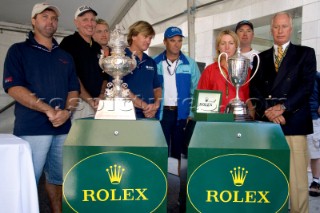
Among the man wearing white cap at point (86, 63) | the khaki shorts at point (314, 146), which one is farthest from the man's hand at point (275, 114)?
the khaki shorts at point (314, 146)

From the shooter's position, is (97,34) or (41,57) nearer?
(41,57)

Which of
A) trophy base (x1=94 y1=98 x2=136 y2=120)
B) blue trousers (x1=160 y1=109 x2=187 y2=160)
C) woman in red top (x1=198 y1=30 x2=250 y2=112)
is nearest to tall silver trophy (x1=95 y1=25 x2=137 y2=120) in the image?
trophy base (x1=94 y1=98 x2=136 y2=120)

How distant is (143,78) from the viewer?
200 cm

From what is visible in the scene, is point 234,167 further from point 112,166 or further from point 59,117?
point 59,117

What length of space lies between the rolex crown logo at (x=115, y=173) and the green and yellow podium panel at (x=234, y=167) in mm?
275

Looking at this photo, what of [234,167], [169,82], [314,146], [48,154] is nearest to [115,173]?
[234,167]

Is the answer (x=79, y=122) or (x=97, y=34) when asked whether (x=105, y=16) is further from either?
(x=79, y=122)

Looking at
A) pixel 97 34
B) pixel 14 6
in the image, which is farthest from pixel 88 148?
pixel 14 6

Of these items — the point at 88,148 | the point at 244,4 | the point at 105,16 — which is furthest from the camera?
the point at 105,16

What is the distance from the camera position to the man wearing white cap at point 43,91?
5.54 feet

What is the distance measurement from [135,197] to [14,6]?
2.37 metres

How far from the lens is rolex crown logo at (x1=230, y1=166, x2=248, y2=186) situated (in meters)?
1.34

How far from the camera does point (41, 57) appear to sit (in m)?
1.76

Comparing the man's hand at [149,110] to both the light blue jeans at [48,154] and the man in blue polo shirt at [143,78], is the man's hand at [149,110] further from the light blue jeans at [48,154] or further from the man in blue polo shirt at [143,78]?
the light blue jeans at [48,154]
